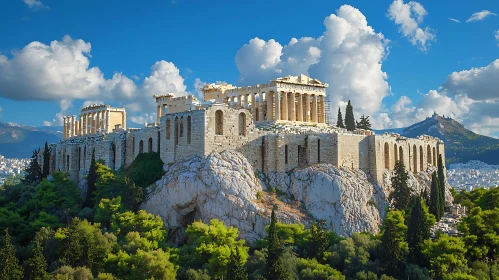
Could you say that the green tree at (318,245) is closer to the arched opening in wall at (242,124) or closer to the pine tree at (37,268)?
the arched opening in wall at (242,124)

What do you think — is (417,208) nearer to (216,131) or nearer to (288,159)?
(288,159)

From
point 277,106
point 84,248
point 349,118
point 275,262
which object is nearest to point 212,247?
point 275,262

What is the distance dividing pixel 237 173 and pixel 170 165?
8.08 metres

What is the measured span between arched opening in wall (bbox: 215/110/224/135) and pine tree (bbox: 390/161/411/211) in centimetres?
2019

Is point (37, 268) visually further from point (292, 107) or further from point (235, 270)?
point (292, 107)

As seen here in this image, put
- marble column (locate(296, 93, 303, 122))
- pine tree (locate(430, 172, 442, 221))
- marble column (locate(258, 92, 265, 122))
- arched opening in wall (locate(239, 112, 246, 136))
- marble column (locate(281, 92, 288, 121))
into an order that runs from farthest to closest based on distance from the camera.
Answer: marble column (locate(258, 92, 265, 122)) → marble column (locate(296, 93, 303, 122)) → marble column (locate(281, 92, 288, 121)) → pine tree (locate(430, 172, 442, 221)) → arched opening in wall (locate(239, 112, 246, 136))

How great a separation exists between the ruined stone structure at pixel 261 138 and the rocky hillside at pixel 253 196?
1.63m

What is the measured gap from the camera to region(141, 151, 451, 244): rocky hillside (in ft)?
169

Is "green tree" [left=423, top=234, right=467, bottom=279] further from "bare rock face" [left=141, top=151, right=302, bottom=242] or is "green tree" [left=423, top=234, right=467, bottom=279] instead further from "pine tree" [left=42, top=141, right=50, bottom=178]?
"pine tree" [left=42, top=141, right=50, bottom=178]

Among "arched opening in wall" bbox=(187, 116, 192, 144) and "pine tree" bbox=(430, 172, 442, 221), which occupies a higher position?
"arched opening in wall" bbox=(187, 116, 192, 144)

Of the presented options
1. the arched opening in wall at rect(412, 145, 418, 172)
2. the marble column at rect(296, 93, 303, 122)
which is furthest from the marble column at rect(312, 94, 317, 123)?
the arched opening in wall at rect(412, 145, 418, 172)

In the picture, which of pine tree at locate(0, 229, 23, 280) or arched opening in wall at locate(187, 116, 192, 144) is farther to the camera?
arched opening in wall at locate(187, 116, 192, 144)

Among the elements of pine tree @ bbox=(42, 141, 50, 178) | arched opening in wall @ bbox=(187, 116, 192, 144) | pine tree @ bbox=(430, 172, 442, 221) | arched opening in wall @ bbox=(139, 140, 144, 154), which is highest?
arched opening in wall @ bbox=(187, 116, 192, 144)

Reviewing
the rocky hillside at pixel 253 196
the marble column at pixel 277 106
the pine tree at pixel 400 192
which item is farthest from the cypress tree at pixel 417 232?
the marble column at pixel 277 106
